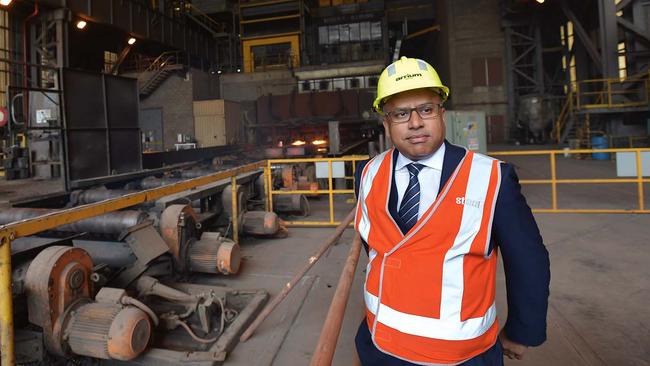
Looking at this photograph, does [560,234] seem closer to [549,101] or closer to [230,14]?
[549,101]

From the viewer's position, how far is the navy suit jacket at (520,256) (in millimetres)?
1449

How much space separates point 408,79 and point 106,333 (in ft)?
9.09

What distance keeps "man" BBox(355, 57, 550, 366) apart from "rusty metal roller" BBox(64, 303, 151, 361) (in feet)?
6.59

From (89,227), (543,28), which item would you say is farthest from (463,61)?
(89,227)

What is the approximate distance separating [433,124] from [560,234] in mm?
5837

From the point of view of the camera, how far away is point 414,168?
64.4 inches

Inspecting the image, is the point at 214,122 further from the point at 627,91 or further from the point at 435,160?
the point at 435,160

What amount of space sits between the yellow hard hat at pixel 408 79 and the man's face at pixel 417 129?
0.15ft

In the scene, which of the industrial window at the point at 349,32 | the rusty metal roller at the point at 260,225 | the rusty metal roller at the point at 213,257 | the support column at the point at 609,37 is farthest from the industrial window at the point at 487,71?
the rusty metal roller at the point at 213,257

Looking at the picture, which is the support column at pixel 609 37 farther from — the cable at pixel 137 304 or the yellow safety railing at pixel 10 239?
the cable at pixel 137 304

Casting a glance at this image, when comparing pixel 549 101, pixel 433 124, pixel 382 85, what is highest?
pixel 549 101

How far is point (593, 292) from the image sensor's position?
13.2 ft

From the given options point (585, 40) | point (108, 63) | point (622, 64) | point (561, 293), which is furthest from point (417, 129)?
point (108, 63)

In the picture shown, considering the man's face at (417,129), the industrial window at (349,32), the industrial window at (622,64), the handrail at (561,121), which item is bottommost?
the man's face at (417,129)
